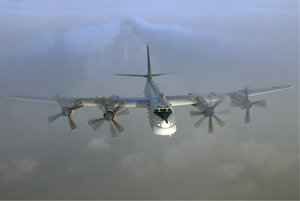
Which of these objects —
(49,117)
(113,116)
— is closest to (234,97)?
(113,116)

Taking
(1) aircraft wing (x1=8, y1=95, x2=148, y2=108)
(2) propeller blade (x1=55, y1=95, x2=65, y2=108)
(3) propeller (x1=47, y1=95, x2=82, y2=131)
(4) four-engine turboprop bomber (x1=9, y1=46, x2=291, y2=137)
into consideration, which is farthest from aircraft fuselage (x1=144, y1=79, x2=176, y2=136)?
(2) propeller blade (x1=55, y1=95, x2=65, y2=108)

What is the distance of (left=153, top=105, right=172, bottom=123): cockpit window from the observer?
130 feet

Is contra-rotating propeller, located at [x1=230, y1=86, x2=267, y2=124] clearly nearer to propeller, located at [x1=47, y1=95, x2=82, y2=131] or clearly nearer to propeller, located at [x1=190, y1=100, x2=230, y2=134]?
propeller, located at [x1=190, y1=100, x2=230, y2=134]

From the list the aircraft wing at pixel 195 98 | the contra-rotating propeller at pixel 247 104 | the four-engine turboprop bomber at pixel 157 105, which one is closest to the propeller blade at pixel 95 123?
the four-engine turboprop bomber at pixel 157 105

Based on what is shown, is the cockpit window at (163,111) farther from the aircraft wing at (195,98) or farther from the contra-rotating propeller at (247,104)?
the contra-rotating propeller at (247,104)

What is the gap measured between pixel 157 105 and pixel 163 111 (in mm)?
1417

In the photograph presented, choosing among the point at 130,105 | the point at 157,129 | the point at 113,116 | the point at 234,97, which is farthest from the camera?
the point at 234,97

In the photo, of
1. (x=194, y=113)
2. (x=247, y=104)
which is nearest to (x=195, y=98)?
(x=194, y=113)

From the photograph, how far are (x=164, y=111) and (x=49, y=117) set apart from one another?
47.8 ft

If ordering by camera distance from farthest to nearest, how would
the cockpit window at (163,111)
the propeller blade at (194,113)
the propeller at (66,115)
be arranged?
the propeller at (66,115) → the propeller blade at (194,113) → the cockpit window at (163,111)

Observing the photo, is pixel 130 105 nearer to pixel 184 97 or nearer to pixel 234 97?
pixel 184 97

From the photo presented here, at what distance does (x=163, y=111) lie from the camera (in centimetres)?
4003

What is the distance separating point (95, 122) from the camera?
1665 inches

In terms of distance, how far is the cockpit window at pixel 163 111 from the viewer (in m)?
39.6
